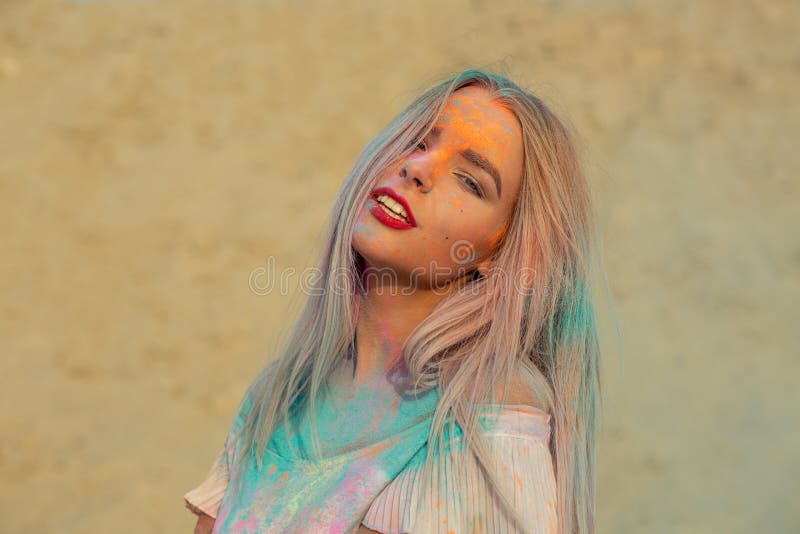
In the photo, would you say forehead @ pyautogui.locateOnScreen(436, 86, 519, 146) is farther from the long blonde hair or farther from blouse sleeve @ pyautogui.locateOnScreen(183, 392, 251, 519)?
blouse sleeve @ pyautogui.locateOnScreen(183, 392, 251, 519)

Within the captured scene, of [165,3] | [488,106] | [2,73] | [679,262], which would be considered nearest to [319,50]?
[165,3]

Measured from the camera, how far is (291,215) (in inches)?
179

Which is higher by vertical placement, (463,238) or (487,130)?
(487,130)

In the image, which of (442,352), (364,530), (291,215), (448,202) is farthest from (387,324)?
(291,215)

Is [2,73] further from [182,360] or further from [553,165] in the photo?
[553,165]

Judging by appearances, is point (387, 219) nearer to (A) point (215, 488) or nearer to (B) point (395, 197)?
(B) point (395, 197)

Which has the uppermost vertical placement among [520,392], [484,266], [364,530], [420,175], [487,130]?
[487,130]

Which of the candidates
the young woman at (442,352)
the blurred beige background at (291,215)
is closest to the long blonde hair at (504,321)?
the young woman at (442,352)

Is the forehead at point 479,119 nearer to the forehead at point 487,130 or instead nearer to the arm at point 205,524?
the forehead at point 487,130

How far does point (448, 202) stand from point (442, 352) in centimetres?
23

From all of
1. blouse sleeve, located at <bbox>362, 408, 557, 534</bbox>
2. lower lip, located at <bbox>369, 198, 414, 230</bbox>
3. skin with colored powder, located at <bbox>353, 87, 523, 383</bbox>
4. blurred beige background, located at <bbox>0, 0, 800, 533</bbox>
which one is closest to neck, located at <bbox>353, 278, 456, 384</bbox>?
skin with colored powder, located at <bbox>353, 87, 523, 383</bbox>

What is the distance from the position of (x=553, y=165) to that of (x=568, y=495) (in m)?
0.53

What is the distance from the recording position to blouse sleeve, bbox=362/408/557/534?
1.34 meters

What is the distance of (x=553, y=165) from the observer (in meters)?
1.59
